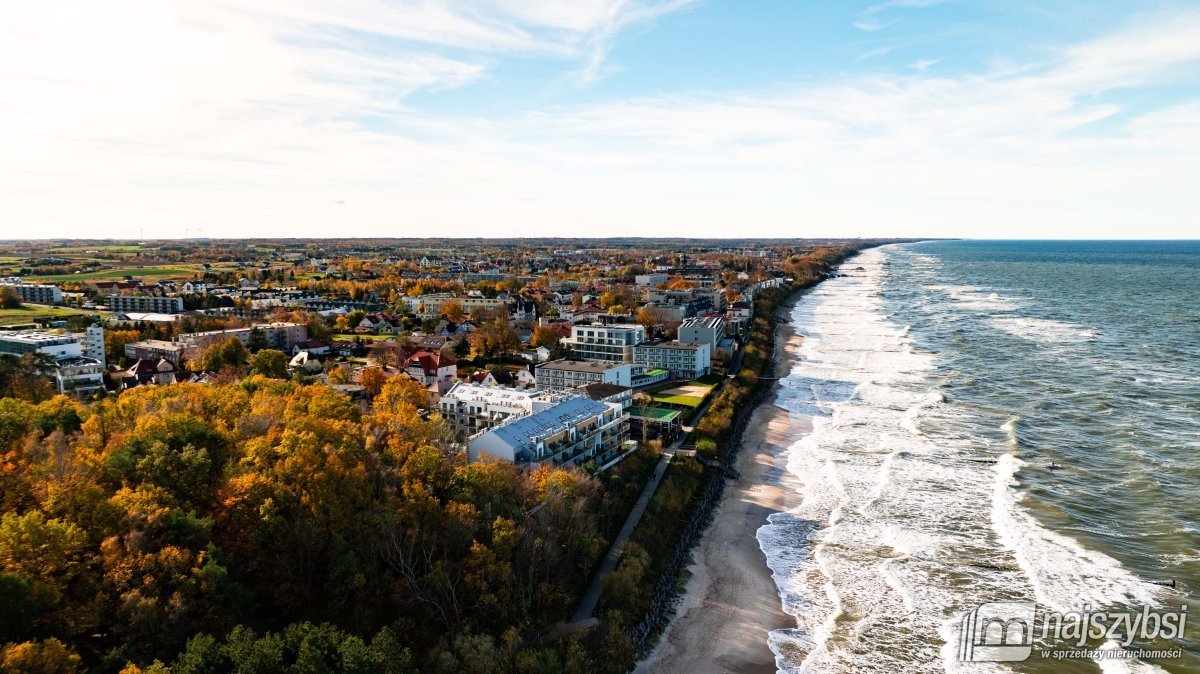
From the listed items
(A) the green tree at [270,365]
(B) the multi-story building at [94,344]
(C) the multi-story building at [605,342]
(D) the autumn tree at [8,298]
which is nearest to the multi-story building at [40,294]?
(D) the autumn tree at [8,298]

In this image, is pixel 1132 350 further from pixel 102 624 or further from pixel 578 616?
pixel 102 624

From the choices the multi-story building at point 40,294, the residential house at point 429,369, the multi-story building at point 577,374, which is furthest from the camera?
the multi-story building at point 40,294

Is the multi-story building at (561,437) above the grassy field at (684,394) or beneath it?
above

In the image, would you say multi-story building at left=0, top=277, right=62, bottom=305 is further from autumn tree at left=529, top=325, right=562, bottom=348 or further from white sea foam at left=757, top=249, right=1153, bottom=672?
white sea foam at left=757, top=249, right=1153, bottom=672

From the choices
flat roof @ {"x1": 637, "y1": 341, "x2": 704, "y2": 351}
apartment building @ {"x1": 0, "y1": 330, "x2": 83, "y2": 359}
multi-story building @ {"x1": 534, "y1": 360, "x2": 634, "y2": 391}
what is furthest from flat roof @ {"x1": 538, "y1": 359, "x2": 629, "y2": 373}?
apartment building @ {"x1": 0, "y1": 330, "x2": 83, "y2": 359}

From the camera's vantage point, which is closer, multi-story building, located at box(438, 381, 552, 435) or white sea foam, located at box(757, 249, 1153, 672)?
white sea foam, located at box(757, 249, 1153, 672)

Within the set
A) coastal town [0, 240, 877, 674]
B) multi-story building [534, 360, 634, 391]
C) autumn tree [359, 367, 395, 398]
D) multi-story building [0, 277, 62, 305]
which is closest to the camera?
coastal town [0, 240, 877, 674]

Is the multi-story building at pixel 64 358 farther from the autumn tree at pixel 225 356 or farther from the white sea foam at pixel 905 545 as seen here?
the white sea foam at pixel 905 545
